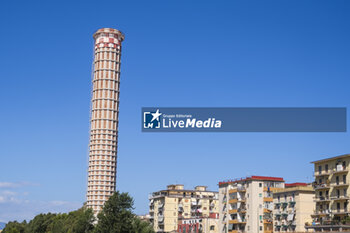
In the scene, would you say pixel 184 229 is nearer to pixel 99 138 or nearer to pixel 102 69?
pixel 99 138

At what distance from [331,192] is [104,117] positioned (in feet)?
283

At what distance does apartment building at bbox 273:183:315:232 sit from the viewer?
95812mm

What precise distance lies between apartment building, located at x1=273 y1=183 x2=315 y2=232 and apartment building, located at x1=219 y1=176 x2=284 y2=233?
3.66 meters

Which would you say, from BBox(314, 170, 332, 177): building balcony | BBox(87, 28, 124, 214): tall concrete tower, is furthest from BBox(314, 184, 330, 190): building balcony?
BBox(87, 28, 124, 214): tall concrete tower

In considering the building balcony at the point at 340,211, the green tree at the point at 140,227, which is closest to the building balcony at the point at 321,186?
Answer: the building balcony at the point at 340,211

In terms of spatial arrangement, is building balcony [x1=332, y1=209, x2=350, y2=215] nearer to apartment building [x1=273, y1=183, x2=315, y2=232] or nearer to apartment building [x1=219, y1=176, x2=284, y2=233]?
apartment building [x1=273, y1=183, x2=315, y2=232]

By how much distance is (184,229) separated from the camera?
130250mm

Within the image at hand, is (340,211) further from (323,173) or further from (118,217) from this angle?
(118,217)

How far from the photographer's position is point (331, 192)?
298 feet

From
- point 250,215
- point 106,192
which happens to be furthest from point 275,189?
point 106,192

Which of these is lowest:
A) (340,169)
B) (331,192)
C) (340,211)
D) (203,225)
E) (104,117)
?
(203,225)

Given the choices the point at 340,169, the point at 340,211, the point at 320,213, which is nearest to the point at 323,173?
the point at 340,169

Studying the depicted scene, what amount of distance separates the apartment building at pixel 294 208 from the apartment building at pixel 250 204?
366cm

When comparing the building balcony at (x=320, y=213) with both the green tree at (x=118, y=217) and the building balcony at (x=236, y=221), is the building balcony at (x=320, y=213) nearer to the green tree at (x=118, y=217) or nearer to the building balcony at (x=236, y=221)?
the building balcony at (x=236, y=221)
